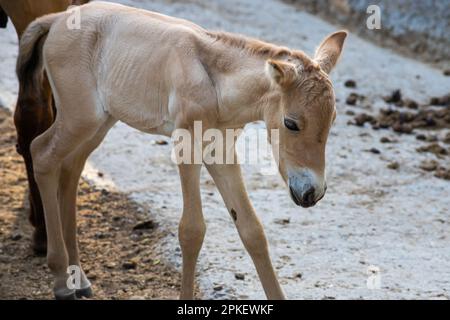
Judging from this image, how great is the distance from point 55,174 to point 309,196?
1.81 m

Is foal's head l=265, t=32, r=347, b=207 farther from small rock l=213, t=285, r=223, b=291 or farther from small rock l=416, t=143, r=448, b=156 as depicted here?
small rock l=416, t=143, r=448, b=156

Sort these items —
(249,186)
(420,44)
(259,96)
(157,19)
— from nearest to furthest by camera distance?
(259,96) < (157,19) < (249,186) < (420,44)

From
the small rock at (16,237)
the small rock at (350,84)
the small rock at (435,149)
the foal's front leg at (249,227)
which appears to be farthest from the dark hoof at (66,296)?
the small rock at (350,84)

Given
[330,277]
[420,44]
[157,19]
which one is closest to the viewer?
[157,19]

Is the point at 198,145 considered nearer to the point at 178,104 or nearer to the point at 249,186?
the point at 178,104

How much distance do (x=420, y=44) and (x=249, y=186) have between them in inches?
184

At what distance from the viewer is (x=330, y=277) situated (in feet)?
17.8

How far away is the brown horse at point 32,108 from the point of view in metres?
5.59

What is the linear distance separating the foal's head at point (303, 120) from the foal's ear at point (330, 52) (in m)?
0.14

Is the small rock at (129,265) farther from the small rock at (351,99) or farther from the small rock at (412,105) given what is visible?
the small rock at (412,105)

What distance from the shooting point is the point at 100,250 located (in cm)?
597

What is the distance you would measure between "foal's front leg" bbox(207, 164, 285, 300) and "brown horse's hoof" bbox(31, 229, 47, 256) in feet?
5.39

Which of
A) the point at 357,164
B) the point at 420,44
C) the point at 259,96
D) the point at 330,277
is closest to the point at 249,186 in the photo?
the point at 357,164

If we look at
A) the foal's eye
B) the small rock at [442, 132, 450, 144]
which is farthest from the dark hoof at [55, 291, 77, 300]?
the small rock at [442, 132, 450, 144]
